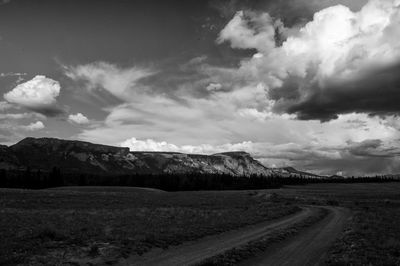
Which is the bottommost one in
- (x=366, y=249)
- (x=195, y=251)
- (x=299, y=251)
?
(x=195, y=251)

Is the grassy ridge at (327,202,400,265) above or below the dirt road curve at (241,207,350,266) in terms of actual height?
above

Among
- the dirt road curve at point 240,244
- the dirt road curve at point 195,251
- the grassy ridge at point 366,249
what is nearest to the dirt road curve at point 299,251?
the dirt road curve at point 240,244

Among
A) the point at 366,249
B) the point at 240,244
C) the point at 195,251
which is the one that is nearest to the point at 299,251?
the point at 240,244

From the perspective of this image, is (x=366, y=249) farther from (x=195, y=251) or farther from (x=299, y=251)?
(x=195, y=251)

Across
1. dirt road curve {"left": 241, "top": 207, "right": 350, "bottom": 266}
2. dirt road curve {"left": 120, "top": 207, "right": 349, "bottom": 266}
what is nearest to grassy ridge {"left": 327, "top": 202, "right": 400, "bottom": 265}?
dirt road curve {"left": 241, "top": 207, "right": 350, "bottom": 266}

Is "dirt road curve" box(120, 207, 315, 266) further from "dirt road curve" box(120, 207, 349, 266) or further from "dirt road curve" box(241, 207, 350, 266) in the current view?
"dirt road curve" box(241, 207, 350, 266)

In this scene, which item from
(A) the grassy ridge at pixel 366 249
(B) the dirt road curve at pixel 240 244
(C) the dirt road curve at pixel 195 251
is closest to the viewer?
(A) the grassy ridge at pixel 366 249

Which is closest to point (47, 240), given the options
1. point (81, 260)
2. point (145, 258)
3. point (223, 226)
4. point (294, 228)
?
point (81, 260)

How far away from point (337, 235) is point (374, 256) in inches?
380

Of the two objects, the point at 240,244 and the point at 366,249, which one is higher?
the point at 366,249

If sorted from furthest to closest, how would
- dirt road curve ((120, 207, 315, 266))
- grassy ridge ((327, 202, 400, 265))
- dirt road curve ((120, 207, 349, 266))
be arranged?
1. dirt road curve ((120, 207, 349, 266))
2. dirt road curve ((120, 207, 315, 266))
3. grassy ridge ((327, 202, 400, 265))

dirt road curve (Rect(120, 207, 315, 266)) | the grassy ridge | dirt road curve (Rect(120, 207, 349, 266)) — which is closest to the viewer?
the grassy ridge

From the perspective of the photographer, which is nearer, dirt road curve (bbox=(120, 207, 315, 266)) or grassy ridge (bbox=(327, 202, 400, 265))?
grassy ridge (bbox=(327, 202, 400, 265))

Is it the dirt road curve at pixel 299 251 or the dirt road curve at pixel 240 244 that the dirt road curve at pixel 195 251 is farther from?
the dirt road curve at pixel 299 251
